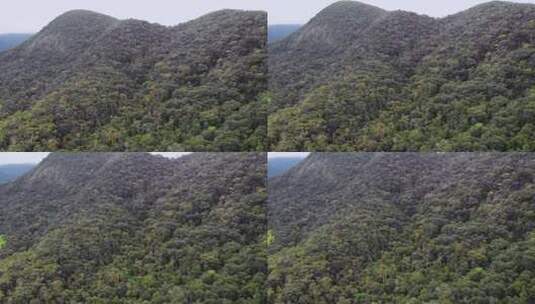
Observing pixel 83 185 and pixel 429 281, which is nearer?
pixel 429 281

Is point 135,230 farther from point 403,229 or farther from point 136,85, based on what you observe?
point 403,229

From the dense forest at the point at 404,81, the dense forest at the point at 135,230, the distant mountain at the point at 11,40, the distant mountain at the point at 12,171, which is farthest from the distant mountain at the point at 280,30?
A: the distant mountain at the point at 12,171

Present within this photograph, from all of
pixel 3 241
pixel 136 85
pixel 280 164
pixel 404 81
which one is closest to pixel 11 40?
pixel 136 85

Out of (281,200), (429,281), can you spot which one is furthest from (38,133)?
(429,281)

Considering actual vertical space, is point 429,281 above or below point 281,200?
below

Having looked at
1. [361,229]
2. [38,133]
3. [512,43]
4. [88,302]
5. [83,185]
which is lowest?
[88,302]

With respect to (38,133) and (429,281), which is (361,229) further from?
(38,133)
